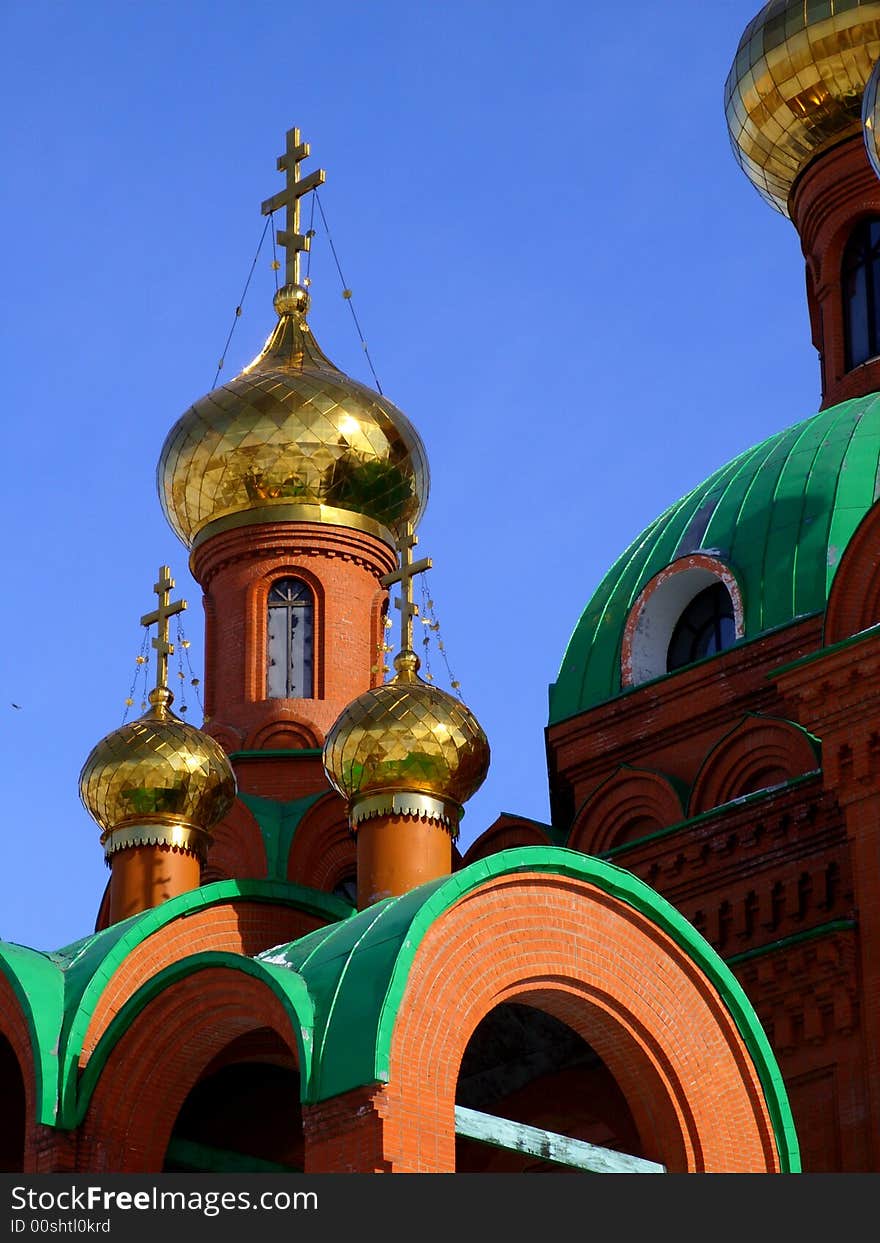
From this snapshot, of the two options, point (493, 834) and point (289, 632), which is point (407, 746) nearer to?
point (493, 834)

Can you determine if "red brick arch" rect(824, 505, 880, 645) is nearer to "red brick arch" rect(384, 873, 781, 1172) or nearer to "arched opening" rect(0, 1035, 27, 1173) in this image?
"red brick arch" rect(384, 873, 781, 1172)

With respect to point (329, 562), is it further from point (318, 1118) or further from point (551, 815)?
point (318, 1118)

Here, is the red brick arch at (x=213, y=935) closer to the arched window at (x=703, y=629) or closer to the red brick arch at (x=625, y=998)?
the red brick arch at (x=625, y=998)

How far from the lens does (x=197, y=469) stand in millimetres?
19531

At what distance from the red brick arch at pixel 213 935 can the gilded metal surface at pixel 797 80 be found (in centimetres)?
751

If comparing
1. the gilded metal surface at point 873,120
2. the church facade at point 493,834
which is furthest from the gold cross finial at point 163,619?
the gilded metal surface at point 873,120

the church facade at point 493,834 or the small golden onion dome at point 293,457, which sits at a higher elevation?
the small golden onion dome at point 293,457

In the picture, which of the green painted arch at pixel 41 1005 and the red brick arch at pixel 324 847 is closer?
the green painted arch at pixel 41 1005

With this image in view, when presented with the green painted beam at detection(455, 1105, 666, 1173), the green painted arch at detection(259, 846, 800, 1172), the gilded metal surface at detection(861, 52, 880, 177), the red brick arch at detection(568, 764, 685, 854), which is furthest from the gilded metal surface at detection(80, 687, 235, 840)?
the gilded metal surface at detection(861, 52, 880, 177)

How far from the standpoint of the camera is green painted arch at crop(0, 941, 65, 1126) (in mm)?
13031

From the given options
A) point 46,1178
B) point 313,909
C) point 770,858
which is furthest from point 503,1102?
point 46,1178

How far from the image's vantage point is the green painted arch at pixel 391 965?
466 inches

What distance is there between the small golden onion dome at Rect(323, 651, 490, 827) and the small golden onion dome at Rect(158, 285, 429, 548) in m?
3.67

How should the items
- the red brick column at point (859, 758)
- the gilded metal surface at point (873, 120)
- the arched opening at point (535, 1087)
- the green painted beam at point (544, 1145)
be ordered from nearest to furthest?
the green painted beam at point (544, 1145)
the arched opening at point (535, 1087)
the red brick column at point (859, 758)
the gilded metal surface at point (873, 120)
